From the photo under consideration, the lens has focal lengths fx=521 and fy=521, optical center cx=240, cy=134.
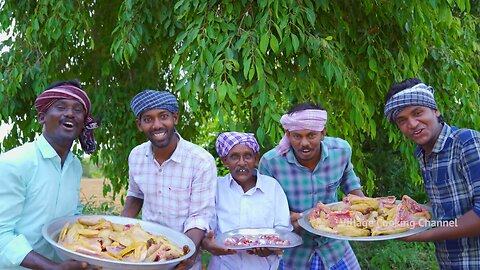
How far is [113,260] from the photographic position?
2.00 metres

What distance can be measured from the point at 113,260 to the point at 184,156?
2.48 feet

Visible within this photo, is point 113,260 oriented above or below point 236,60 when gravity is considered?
below

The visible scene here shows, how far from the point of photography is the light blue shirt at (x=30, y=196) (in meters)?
2.06

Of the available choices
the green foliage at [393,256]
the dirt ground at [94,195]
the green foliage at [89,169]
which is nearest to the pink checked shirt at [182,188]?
the green foliage at [89,169]

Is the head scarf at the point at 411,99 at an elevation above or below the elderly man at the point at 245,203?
above

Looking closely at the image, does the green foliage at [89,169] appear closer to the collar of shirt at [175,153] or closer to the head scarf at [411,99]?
the collar of shirt at [175,153]

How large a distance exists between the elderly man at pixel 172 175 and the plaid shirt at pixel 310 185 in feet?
1.47

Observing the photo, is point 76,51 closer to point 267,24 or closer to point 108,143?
point 108,143

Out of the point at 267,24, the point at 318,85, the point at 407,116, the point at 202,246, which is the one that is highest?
the point at 267,24

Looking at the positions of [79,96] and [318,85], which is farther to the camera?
[318,85]

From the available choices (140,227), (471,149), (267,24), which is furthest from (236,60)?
(471,149)

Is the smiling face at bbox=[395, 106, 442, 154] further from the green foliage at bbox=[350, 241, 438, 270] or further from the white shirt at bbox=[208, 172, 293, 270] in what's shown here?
the green foliage at bbox=[350, 241, 438, 270]

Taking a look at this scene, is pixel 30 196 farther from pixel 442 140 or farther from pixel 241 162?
pixel 442 140

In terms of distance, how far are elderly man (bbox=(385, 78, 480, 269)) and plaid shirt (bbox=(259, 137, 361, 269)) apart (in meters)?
0.52
